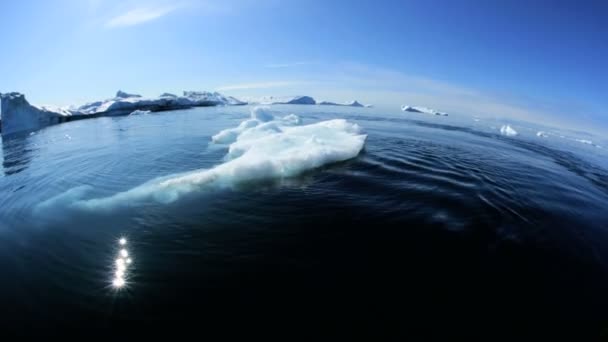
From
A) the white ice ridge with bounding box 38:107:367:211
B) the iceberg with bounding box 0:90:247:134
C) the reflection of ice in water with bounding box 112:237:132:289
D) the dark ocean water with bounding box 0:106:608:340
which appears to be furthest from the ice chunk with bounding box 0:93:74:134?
the reflection of ice in water with bounding box 112:237:132:289

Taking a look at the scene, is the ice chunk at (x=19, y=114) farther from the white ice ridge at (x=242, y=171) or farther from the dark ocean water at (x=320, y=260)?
the white ice ridge at (x=242, y=171)

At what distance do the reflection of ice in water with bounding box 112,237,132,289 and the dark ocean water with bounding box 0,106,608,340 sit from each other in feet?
0.26

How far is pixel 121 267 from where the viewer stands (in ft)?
13.0

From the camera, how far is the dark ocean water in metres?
3.13

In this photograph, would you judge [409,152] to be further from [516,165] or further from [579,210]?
[579,210]

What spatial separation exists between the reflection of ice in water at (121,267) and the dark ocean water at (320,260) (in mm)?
80


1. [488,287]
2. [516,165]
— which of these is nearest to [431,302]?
[488,287]

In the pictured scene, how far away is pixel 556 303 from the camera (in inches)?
141

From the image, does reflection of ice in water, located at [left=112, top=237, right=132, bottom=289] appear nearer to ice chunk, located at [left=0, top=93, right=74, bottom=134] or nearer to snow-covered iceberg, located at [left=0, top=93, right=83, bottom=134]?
ice chunk, located at [left=0, top=93, right=74, bottom=134]

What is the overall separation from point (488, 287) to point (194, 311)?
4.38 metres

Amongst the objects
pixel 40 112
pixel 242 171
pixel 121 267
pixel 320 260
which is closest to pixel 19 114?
pixel 40 112

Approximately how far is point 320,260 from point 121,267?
335 centimetres

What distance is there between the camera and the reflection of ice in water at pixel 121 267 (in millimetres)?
3662

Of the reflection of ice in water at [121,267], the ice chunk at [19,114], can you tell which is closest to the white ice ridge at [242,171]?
the reflection of ice in water at [121,267]
